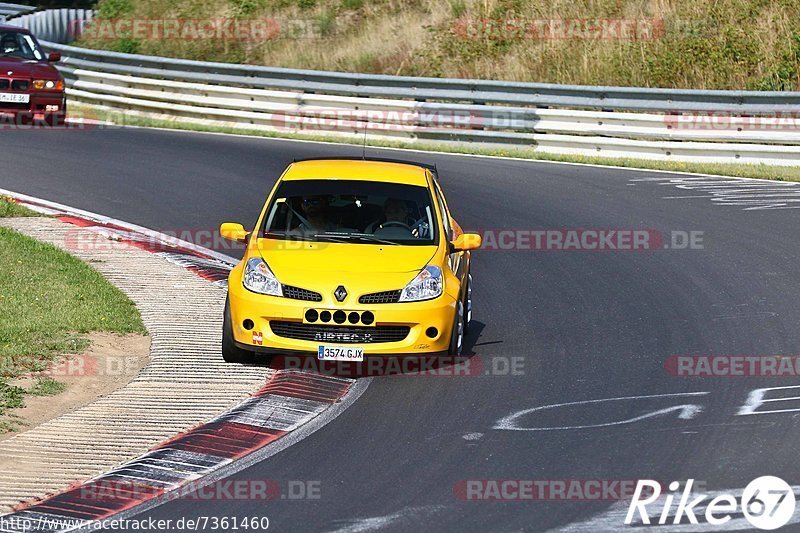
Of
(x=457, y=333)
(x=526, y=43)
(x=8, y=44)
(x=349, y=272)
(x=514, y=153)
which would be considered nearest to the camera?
(x=349, y=272)

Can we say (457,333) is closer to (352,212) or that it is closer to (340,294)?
(340,294)

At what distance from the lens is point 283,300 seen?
10.2 m

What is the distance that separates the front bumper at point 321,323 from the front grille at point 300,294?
5cm

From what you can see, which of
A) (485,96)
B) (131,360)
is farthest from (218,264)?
(485,96)

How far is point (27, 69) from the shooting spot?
24.4 m

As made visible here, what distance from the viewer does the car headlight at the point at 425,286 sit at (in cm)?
1031

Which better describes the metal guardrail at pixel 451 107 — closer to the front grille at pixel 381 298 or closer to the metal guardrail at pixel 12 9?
the metal guardrail at pixel 12 9

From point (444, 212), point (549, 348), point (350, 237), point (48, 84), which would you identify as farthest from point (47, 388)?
point (48, 84)

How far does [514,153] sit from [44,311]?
1294cm

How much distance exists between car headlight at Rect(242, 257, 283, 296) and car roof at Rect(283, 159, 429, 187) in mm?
1281

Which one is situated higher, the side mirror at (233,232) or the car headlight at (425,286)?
the side mirror at (233,232)

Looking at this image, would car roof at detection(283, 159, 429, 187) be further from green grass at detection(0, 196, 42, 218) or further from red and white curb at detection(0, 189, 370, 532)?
green grass at detection(0, 196, 42, 218)

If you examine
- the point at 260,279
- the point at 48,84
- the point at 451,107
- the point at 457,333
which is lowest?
the point at 457,333

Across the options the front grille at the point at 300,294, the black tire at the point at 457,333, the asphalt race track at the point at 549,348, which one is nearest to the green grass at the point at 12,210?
the asphalt race track at the point at 549,348
